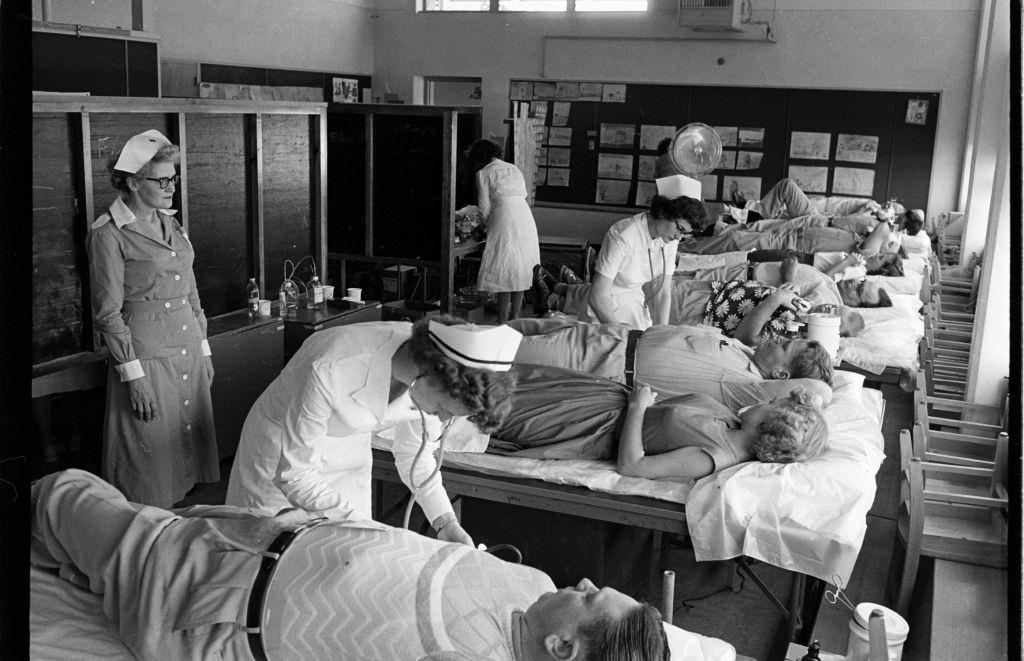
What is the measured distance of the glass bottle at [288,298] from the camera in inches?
203

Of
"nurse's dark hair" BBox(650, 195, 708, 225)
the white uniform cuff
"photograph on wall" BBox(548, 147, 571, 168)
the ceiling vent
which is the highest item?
the ceiling vent

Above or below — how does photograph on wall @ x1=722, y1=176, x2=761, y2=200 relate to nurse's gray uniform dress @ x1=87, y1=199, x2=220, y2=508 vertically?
above

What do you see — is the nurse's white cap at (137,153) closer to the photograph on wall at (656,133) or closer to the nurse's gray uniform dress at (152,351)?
the nurse's gray uniform dress at (152,351)

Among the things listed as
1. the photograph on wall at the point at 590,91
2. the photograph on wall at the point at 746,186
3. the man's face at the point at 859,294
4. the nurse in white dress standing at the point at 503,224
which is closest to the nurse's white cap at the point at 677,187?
the man's face at the point at 859,294

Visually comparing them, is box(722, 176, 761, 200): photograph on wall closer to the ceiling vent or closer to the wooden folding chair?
the ceiling vent

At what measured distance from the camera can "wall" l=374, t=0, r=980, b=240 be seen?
9.78 m

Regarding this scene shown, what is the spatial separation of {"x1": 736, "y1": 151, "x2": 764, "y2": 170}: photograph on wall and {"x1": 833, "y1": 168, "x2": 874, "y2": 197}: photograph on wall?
2.75 ft

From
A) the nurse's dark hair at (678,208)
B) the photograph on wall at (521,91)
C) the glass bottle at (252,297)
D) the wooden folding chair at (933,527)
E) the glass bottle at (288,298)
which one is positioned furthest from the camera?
the photograph on wall at (521,91)

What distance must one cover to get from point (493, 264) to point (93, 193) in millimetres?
3526

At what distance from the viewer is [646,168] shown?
10969 mm

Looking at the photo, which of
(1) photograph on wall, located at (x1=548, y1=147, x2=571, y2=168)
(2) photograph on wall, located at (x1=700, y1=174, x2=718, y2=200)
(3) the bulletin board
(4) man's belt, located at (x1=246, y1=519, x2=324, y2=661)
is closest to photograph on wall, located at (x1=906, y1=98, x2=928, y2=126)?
(3) the bulletin board

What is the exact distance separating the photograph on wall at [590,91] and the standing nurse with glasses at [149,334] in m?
8.02

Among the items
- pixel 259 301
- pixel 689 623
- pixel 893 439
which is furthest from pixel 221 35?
pixel 689 623

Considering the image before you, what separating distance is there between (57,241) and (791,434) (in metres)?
2.86
